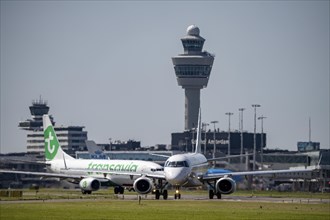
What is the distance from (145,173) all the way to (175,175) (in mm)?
17469

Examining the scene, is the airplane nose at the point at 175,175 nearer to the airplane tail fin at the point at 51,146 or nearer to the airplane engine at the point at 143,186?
the airplane engine at the point at 143,186

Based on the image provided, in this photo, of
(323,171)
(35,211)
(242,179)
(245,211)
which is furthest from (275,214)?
(242,179)

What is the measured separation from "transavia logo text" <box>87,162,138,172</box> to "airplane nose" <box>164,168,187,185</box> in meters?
18.6

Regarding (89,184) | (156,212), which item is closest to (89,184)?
(89,184)

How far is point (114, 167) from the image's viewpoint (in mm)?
119188

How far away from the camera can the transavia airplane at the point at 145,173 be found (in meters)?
97.4

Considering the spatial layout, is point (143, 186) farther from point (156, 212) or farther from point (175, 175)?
point (156, 212)

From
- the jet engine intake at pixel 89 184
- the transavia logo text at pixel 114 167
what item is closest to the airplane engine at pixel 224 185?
the transavia logo text at pixel 114 167

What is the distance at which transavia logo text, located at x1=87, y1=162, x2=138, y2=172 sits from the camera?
115688mm

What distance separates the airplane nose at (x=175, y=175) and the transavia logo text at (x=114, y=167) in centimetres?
1859

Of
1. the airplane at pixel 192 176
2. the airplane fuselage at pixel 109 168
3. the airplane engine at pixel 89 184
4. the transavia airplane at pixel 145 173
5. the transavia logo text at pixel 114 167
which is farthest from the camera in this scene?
the transavia logo text at pixel 114 167

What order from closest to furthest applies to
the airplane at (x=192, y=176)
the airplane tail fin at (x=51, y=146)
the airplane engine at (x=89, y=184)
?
the airplane at (x=192, y=176) → the airplane engine at (x=89, y=184) → the airplane tail fin at (x=51, y=146)

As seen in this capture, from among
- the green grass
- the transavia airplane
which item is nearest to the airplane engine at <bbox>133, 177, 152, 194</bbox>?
the transavia airplane

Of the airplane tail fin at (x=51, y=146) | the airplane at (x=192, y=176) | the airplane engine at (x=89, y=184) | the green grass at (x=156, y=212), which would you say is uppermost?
the airplane tail fin at (x=51, y=146)
